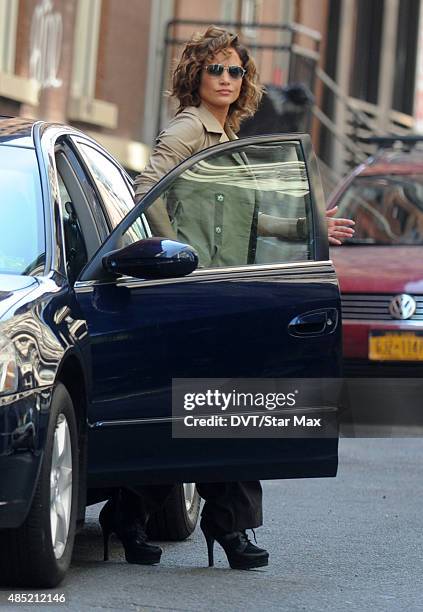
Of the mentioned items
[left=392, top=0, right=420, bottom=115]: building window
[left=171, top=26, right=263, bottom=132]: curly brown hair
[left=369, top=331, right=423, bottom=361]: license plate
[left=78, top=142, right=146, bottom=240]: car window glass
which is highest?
[left=392, top=0, right=420, bottom=115]: building window

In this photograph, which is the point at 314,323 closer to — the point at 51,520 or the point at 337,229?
the point at 337,229

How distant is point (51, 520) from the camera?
577 centimetres

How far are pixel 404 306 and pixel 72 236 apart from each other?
583 centimetres

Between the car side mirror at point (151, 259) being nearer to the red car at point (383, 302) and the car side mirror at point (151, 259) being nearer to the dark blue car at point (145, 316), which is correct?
the dark blue car at point (145, 316)

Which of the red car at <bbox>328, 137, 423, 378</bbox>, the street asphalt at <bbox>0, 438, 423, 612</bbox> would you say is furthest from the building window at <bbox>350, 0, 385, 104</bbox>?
the street asphalt at <bbox>0, 438, 423, 612</bbox>

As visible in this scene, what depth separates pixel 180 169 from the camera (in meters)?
6.45

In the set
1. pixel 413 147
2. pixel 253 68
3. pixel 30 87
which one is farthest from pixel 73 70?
pixel 253 68

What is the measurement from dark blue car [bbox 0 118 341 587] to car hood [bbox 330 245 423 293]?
5.53 meters

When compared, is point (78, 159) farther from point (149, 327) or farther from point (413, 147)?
point (413, 147)

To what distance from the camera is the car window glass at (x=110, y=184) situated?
704 cm

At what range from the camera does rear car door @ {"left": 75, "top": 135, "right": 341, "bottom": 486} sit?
615 cm

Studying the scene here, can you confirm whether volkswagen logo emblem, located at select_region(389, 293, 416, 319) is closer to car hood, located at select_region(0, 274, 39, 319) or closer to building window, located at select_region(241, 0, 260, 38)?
car hood, located at select_region(0, 274, 39, 319)

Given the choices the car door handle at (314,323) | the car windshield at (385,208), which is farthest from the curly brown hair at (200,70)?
the car windshield at (385,208)

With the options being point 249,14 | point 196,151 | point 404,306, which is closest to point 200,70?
point 196,151
